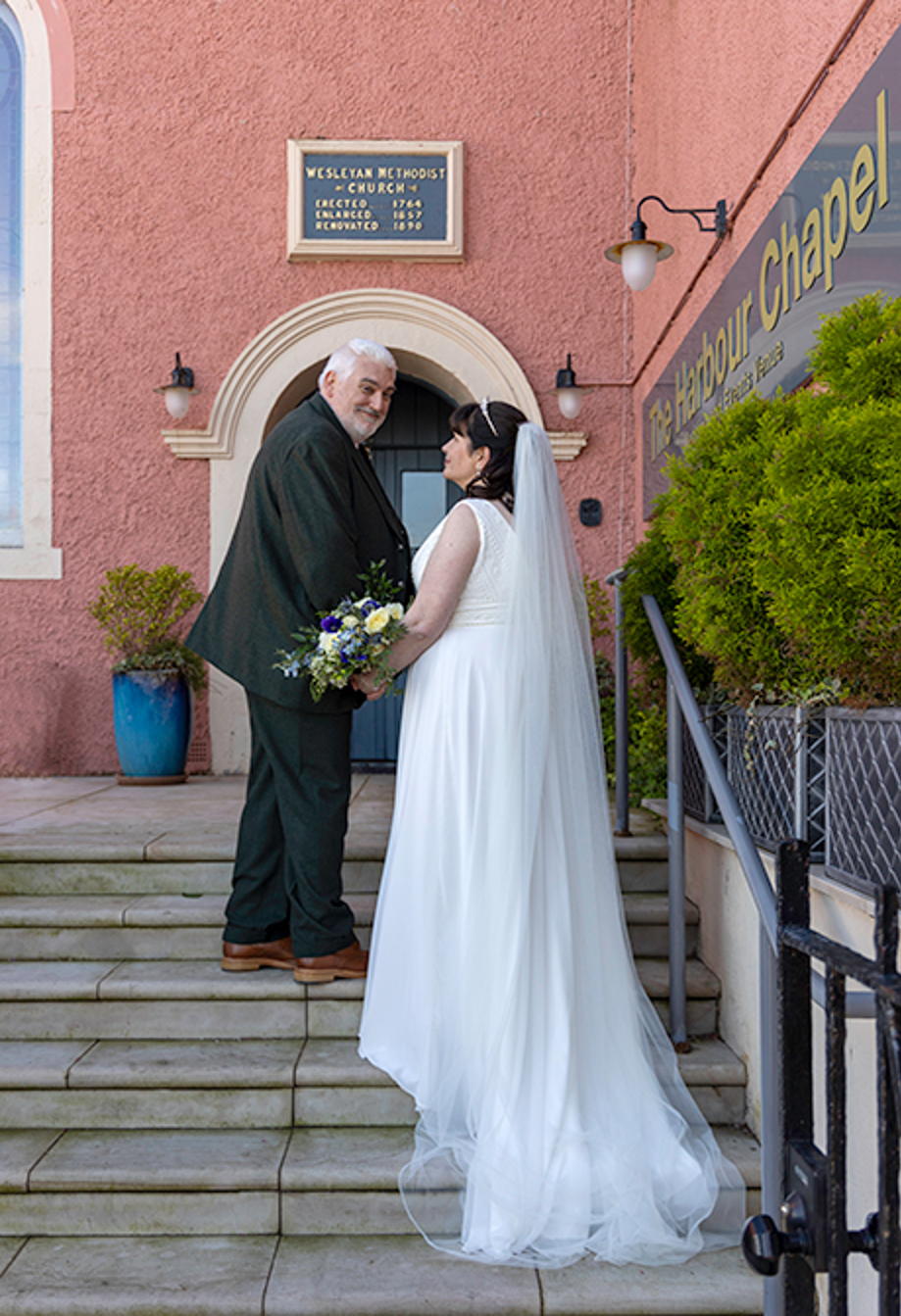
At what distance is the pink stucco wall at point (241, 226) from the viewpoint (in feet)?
20.0

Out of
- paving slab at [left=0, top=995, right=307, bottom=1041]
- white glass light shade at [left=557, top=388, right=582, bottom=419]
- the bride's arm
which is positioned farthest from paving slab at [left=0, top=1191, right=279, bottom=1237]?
white glass light shade at [left=557, top=388, right=582, bottom=419]

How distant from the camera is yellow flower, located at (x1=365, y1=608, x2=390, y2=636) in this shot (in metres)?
2.54

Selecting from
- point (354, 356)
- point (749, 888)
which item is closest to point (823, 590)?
point (749, 888)

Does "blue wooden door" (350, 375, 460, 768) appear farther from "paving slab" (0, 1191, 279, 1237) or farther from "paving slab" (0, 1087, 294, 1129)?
"paving slab" (0, 1191, 279, 1237)

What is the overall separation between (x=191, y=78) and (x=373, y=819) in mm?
4770

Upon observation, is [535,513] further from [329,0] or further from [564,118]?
[329,0]

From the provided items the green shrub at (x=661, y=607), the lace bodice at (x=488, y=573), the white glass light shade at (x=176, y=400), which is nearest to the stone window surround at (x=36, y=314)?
the white glass light shade at (x=176, y=400)

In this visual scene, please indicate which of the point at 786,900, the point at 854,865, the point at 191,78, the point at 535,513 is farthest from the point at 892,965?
the point at 191,78

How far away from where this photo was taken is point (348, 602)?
2670 millimetres

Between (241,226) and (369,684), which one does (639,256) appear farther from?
(369,684)

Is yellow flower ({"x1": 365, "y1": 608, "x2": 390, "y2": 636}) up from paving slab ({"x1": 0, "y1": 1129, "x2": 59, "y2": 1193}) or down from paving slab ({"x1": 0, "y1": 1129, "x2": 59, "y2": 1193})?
up

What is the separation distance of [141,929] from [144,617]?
113 inches

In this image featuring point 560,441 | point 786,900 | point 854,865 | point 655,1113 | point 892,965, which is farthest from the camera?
point 560,441

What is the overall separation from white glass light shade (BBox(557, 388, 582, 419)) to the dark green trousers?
3648mm
